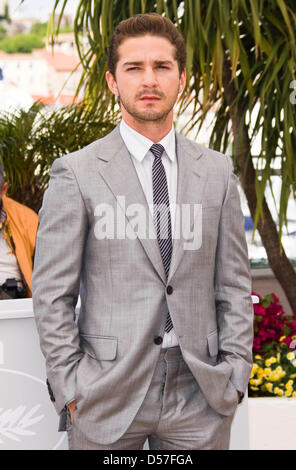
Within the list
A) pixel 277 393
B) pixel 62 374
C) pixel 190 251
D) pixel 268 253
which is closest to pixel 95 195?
pixel 190 251

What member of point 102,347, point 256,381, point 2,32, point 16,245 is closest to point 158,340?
point 102,347

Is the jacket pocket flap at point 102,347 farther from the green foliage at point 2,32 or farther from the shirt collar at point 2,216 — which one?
the green foliage at point 2,32

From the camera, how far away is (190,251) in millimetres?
1525

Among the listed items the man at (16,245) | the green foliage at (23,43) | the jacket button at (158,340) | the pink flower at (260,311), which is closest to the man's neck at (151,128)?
the jacket button at (158,340)

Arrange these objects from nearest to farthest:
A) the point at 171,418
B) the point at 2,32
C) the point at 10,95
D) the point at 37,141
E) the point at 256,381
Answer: the point at 171,418, the point at 256,381, the point at 37,141, the point at 10,95, the point at 2,32

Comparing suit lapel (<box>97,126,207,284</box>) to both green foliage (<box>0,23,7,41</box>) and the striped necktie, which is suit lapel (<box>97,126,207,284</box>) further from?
green foliage (<box>0,23,7,41</box>)

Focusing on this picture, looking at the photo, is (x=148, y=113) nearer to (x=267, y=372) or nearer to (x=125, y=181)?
(x=125, y=181)

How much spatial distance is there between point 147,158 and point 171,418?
2.04 ft

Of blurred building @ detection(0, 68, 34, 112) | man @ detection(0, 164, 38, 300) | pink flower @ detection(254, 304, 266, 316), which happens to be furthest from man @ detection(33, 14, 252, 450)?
blurred building @ detection(0, 68, 34, 112)

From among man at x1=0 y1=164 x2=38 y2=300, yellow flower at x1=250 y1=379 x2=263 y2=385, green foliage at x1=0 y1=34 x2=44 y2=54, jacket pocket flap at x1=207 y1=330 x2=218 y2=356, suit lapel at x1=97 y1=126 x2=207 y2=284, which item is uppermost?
green foliage at x1=0 y1=34 x2=44 y2=54

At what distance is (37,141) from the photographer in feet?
12.2

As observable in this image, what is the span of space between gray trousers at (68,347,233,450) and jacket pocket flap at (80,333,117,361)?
115mm

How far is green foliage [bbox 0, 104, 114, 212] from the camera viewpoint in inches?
144
